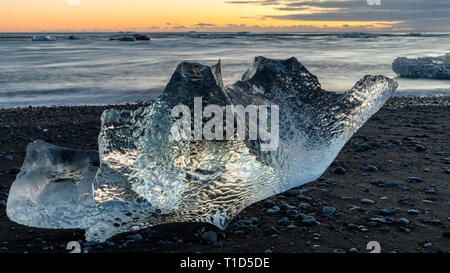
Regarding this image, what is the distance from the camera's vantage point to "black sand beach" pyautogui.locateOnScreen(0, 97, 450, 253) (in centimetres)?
275

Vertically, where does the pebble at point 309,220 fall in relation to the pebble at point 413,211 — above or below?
below

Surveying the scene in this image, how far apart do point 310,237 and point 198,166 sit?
959mm

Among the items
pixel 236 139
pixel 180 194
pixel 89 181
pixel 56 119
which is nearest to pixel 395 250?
pixel 236 139

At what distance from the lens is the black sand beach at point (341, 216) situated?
2746 millimetres

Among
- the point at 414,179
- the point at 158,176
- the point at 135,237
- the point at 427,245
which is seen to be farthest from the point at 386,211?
the point at 135,237

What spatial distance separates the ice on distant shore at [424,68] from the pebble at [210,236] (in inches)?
573

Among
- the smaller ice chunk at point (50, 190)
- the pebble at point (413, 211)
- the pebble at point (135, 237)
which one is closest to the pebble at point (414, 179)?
the pebble at point (413, 211)

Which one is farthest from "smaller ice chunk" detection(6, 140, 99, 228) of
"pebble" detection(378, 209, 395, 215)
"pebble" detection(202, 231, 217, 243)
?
"pebble" detection(378, 209, 395, 215)

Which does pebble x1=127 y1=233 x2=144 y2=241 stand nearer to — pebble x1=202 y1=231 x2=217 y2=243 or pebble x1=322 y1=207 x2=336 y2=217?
pebble x1=202 y1=231 x2=217 y2=243

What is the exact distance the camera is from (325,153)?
11.7 ft

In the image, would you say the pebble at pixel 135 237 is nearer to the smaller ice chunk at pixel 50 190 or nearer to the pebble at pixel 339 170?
the smaller ice chunk at pixel 50 190
